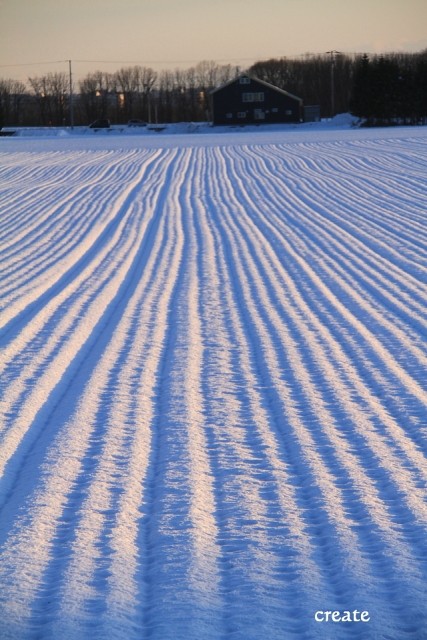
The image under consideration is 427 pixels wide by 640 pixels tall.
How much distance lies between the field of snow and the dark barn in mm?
65104

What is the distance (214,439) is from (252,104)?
75.3 m

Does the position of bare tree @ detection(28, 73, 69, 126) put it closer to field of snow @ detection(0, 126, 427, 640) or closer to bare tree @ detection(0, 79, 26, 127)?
bare tree @ detection(0, 79, 26, 127)

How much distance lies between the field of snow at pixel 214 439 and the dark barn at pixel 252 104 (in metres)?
65.1

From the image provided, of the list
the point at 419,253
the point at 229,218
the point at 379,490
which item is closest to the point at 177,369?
the point at 379,490

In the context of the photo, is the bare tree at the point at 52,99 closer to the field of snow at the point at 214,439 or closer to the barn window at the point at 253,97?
the barn window at the point at 253,97

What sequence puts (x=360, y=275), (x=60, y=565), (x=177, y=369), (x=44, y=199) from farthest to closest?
(x=44, y=199) → (x=360, y=275) → (x=177, y=369) → (x=60, y=565)

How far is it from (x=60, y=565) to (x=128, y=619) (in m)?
0.61

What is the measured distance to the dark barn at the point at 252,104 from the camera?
77625mm

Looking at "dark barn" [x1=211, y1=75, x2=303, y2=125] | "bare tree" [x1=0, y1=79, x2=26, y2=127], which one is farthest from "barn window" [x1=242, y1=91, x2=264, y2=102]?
"bare tree" [x1=0, y1=79, x2=26, y2=127]

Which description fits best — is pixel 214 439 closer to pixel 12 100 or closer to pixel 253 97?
pixel 253 97

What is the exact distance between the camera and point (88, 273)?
12234mm

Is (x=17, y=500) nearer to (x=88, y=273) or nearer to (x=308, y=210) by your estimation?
(x=88, y=273)

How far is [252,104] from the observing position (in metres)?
78.5

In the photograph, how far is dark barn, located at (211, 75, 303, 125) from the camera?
7762 centimetres
